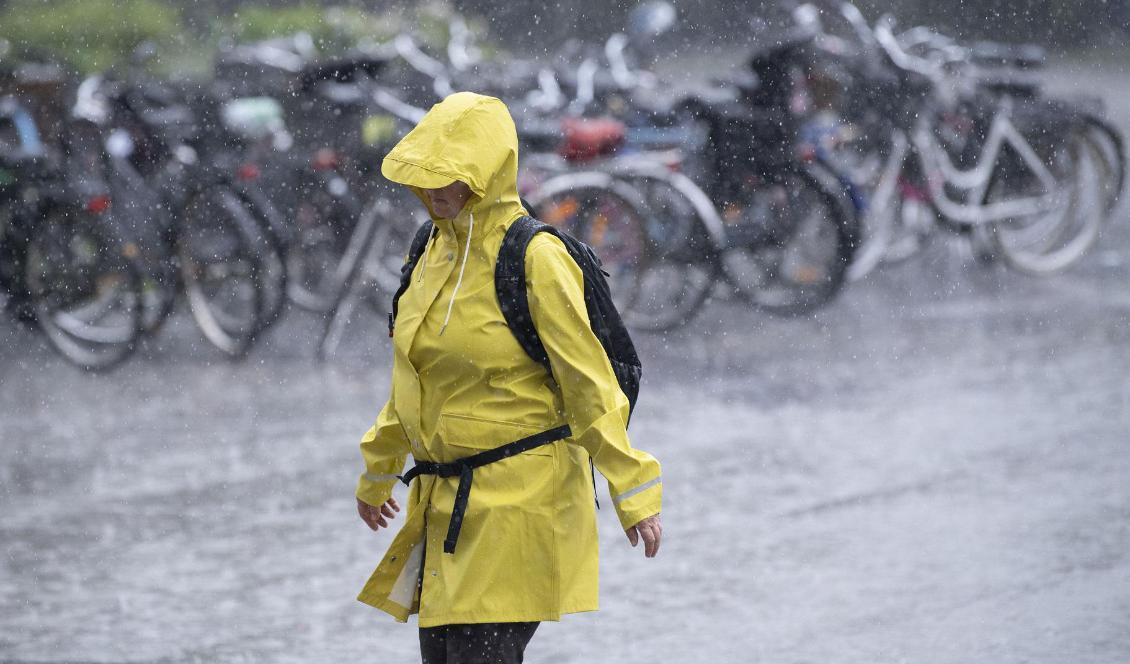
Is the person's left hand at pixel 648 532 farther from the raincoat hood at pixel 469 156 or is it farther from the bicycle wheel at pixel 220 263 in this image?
the bicycle wheel at pixel 220 263

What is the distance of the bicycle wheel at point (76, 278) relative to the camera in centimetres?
843

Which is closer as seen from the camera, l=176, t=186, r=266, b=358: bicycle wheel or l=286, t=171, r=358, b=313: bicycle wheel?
l=176, t=186, r=266, b=358: bicycle wheel

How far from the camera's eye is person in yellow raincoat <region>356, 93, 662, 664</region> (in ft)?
10.8

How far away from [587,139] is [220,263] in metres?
2.11

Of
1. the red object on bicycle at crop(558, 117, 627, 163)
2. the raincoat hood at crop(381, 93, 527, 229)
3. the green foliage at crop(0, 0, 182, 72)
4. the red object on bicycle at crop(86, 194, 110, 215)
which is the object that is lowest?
the raincoat hood at crop(381, 93, 527, 229)

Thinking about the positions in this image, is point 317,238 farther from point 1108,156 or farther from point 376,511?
point 376,511

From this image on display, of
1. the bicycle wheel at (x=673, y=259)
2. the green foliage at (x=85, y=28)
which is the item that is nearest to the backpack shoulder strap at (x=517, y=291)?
the bicycle wheel at (x=673, y=259)

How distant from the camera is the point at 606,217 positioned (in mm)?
8969

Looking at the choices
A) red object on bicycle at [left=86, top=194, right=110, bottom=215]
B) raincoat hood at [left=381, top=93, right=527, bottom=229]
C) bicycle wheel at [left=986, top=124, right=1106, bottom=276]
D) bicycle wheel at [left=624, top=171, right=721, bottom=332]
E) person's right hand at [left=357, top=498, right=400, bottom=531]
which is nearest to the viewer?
raincoat hood at [left=381, top=93, right=527, bottom=229]

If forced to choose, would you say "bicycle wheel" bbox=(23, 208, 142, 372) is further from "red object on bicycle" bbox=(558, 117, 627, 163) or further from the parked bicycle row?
"red object on bicycle" bbox=(558, 117, 627, 163)

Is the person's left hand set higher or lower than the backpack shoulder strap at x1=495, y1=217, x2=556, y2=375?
lower

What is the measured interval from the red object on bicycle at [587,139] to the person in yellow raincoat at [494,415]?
5.71 meters

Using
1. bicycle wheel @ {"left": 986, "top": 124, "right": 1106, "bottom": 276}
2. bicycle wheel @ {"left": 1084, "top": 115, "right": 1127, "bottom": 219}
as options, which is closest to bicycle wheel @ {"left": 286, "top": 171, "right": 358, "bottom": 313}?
bicycle wheel @ {"left": 986, "top": 124, "right": 1106, "bottom": 276}

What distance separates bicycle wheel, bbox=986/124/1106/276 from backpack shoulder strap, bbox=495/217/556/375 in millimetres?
7421
